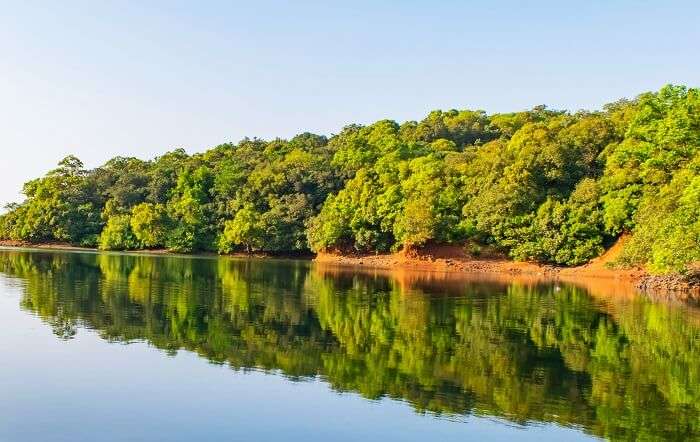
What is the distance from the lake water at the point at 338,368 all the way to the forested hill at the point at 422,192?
21.0m

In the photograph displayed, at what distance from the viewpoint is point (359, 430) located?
1427cm

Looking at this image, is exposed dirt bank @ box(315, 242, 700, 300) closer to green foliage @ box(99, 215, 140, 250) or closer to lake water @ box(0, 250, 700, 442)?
lake water @ box(0, 250, 700, 442)

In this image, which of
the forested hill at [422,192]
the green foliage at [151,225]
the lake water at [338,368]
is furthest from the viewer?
the green foliage at [151,225]

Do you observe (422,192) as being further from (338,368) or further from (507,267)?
(338,368)

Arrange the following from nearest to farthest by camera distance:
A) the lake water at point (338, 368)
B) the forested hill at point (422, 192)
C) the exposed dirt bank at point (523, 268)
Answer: the lake water at point (338, 368)
the exposed dirt bank at point (523, 268)
the forested hill at point (422, 192)

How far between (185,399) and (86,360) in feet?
16.8

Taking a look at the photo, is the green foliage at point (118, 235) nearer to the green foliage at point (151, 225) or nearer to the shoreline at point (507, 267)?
the green foliage at point (151, 225)

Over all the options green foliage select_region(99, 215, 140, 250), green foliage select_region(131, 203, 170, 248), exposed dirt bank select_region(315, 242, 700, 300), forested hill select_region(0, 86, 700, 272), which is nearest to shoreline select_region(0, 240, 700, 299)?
exposed dirt bank select_region(315, 242, 700, 300)

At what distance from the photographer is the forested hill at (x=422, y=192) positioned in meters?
60.4

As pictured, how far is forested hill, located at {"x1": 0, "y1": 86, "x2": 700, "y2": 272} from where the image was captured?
2377 inches

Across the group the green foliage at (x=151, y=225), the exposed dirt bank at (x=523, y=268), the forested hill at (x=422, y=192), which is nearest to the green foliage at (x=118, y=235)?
the forested hill at (x=422, y=192)

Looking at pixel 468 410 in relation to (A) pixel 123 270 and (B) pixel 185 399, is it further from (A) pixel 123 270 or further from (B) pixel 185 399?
(A) pixel 123 270

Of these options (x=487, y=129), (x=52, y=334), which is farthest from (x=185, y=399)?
(x=487, y=129)

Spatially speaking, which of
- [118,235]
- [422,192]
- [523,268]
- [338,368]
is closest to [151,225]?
[118,235]
